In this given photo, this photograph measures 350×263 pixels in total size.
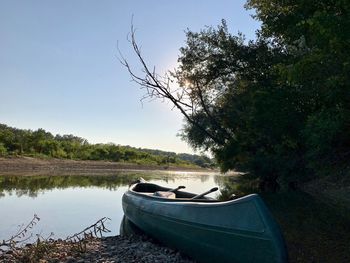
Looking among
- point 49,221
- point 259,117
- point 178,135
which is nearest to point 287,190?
point 259,117

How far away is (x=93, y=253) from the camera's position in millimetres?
8398

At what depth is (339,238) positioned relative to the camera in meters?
9.18

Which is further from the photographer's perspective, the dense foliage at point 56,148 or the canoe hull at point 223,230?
the dense foliage at point 56,148

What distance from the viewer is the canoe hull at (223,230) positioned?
5.92 metres

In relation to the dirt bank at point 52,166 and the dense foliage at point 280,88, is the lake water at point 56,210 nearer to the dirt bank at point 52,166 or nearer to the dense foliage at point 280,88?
the dense foliage at point 280,88

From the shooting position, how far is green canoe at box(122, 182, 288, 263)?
5922 millimetres

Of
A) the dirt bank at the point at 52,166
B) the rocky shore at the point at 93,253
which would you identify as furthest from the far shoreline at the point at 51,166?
the rocky shore at the point at 93,253

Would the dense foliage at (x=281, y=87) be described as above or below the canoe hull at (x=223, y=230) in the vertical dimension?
above

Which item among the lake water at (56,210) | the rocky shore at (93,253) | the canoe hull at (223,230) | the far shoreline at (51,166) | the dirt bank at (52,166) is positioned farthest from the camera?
the dirt bank at (52,166)

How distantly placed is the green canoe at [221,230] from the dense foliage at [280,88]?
186 inches

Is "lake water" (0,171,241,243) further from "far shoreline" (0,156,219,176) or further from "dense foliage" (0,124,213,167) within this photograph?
"dense foliage" (0,124,213,167)

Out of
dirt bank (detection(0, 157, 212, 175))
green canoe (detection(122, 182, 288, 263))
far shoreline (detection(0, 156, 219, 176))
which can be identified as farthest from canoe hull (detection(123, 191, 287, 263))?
dirt bank (detection(0, 157, 212, 175))

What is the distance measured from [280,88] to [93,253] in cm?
936

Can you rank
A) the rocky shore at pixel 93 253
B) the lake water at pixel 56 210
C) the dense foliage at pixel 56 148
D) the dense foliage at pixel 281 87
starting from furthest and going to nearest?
the dense foliage at pixel 56 148
the lake water at pixel 56 210
the dense foliage at pixel 281 87
the rocky shore at pixel 93 253
